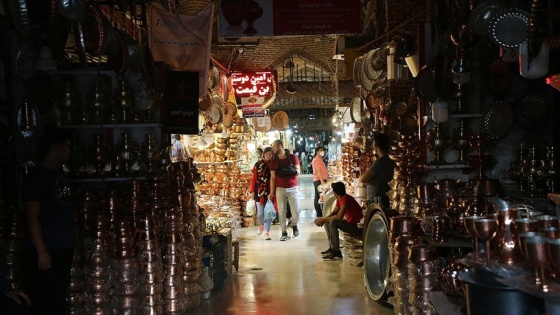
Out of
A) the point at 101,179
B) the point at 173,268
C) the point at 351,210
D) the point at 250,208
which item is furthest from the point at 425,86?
the point at 250,208

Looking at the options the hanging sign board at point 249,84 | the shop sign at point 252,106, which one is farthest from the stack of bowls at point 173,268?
the hanging sign board at point 249,84

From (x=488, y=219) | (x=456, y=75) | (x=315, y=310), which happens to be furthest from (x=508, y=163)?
(x=488, y=219)

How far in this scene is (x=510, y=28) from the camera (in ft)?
13.0

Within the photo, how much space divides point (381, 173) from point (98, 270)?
3.69 meters

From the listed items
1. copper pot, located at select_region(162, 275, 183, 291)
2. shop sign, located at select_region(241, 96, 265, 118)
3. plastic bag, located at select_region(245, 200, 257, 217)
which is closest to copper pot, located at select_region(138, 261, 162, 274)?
copper pot, located at select_region(162, 275, 183, 291)

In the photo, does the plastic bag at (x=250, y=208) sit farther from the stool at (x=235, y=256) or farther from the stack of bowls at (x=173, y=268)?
the stack of bowls at (x=173, y=268)

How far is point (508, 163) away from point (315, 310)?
105 inches

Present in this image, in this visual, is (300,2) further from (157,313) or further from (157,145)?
(157,313)

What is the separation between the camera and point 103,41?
4.53m

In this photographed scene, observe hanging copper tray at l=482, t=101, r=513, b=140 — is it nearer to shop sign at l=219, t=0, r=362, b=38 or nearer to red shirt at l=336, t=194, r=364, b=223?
shop sign at l=219, t=0, r=362, b=38

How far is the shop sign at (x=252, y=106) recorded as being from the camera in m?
13.5

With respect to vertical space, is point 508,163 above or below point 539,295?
above

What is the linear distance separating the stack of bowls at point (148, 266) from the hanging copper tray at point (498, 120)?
361cm

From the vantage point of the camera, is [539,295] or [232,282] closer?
[539,295]
